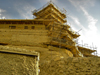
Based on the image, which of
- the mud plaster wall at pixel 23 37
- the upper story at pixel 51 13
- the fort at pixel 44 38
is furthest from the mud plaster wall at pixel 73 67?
the upper story at pixel 51 13

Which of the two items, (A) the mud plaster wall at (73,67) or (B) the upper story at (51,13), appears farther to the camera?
(B) the upper story at (51,13)

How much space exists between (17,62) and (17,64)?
0.39ft

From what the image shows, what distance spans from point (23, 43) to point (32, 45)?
175 centimetres

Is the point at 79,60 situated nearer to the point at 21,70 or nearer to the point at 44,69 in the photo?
the point at 44,69

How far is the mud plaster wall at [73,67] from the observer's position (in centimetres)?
884

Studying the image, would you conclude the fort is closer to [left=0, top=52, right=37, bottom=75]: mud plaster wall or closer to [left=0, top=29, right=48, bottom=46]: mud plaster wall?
[left=0, top=29, right=48, bottom=46]: mud plaster wall

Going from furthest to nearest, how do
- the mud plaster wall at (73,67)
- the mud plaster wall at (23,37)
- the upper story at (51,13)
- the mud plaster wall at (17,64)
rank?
1. the upper story at (51,13)
2. the mud plaster wall at (23,37)
3. the mud plaster wall at (73,67)
4. the mud plaster wall at (17,64)

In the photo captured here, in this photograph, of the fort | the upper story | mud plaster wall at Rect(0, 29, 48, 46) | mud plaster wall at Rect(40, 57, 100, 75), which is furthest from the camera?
the upper story

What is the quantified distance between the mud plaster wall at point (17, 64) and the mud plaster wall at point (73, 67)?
164 inches

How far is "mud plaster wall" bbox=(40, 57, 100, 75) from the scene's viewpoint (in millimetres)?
8839

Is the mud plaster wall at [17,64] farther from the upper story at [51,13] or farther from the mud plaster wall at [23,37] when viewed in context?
the upper story at [51,13]

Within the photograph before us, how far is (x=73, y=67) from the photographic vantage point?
9.45m

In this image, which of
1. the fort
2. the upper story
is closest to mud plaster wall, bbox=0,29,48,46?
the fort

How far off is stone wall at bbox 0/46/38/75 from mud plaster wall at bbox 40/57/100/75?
410cm
